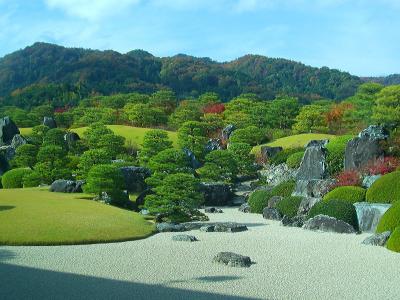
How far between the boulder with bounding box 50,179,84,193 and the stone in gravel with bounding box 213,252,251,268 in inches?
467

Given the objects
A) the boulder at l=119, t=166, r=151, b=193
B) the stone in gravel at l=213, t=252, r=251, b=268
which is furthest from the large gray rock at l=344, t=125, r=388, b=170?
the stone in gravel at l=213, t=252, r=251, b=268

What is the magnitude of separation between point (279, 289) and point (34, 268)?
14.6 feet

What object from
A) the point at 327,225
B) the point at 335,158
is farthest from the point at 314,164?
the point at 327,225

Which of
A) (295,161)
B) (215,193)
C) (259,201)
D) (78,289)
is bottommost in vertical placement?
(215,193)

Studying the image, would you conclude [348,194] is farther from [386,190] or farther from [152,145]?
[152,145]

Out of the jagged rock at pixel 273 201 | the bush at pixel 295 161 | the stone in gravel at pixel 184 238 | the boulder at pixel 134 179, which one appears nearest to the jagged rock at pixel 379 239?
the stone in gravel at pixel 184 238

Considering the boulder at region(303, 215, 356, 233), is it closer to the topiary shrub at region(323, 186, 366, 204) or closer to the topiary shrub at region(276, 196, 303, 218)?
the topiary shrub at region(323, 186, 366, 204)

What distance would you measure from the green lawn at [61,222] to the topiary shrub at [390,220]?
614 cm

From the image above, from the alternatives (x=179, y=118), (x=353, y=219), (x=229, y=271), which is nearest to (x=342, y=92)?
(x=179, y=118)

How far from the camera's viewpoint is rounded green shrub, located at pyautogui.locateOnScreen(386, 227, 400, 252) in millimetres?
10953

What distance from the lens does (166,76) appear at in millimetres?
94812

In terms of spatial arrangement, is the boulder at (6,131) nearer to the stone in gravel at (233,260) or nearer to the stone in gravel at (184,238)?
the stone in gravel at (184,238)

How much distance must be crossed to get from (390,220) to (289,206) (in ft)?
16.6

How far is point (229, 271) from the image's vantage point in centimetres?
888
